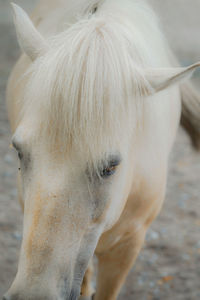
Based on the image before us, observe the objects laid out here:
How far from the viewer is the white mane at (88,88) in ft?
4.34

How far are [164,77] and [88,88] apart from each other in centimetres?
27

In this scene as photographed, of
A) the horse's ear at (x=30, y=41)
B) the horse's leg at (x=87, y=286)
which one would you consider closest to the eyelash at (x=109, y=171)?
the horse's ear at (x=30, y=41)

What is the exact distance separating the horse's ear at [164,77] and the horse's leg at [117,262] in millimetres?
791

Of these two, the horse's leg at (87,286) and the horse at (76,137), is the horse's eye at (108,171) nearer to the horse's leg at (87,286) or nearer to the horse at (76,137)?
the horse at (76,137)

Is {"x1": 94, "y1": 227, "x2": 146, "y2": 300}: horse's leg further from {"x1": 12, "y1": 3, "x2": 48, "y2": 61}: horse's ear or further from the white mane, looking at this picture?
{"x1": 12, "y1": 3, "x2": 48, "y2": 61}: horse's ear

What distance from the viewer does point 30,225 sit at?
50.3 inches

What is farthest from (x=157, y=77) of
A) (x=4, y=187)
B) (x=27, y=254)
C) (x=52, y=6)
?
(x=4, y=187)

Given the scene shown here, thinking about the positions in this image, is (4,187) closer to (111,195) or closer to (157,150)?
(157,150)

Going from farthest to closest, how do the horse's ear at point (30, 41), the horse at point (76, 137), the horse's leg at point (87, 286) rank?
1. the horse's leg at point (87, 286)
2. the horse's ear at point (30, 41)
3. the horse at point (76, 137)

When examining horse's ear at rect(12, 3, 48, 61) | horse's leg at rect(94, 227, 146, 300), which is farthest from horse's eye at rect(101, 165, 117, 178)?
horse's leg at rect(94, 227, 146, 300)

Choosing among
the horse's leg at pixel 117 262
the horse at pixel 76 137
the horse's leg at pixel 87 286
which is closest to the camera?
the horse at pixel 76 137

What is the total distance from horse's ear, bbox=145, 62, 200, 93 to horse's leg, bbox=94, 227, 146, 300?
0.79 m

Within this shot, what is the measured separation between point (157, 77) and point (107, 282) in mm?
1177

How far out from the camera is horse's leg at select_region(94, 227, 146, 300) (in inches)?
80.0
